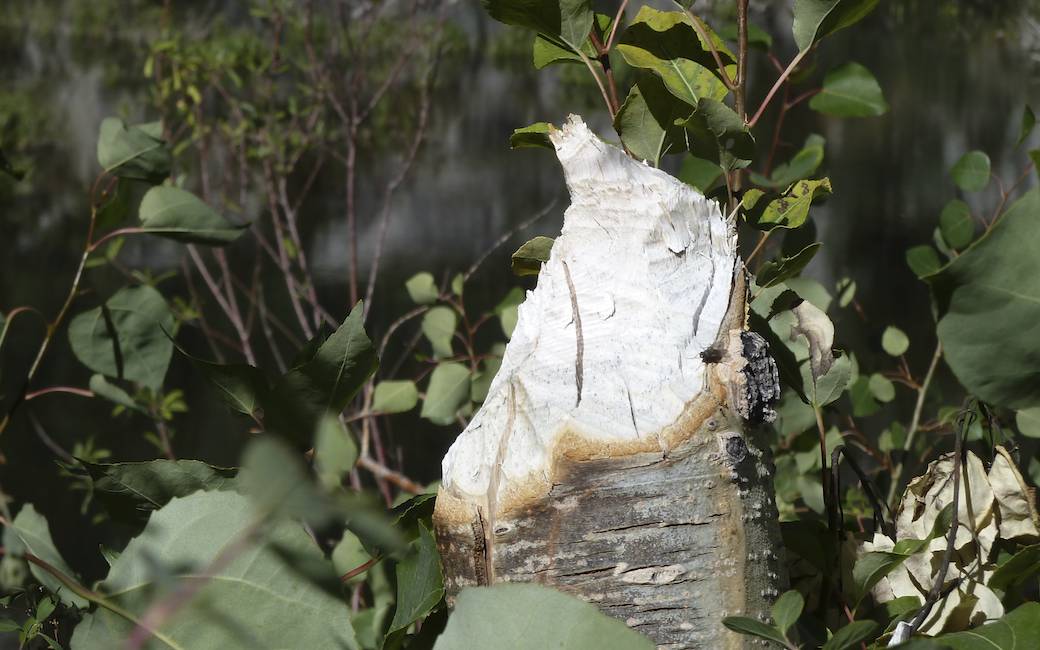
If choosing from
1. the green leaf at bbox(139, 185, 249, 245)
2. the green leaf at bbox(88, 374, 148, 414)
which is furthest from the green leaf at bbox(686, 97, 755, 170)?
the green leaf at bbox(88, 374, 148, 414)

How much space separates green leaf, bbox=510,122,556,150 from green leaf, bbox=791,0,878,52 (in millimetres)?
99

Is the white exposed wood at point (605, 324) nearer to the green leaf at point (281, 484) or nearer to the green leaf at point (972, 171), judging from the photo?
the green leaf at point (281, 484)

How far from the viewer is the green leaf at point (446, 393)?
2.01 feet

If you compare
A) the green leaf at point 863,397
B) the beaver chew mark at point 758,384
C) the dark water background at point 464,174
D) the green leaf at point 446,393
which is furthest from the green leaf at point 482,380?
the dark water background at point 464,174

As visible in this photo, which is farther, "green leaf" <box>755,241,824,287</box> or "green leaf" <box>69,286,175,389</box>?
"green leaf" <box>69,286,175,389</box>

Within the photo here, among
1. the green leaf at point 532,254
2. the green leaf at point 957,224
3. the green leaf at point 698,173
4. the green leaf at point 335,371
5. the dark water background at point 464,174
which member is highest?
the green leaf at point 698,173

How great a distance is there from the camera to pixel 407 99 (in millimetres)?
1834

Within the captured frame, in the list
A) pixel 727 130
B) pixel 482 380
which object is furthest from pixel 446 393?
pixel 727 130

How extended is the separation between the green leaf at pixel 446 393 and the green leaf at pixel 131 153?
236 mm

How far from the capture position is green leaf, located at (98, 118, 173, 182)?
0.46m

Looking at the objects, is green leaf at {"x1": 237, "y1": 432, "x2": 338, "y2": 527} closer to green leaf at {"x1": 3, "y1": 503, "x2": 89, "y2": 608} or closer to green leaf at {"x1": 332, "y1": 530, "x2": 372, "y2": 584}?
green leaf at {"x1": 3, "y1": 503, "x2": 89, "y2": 608}

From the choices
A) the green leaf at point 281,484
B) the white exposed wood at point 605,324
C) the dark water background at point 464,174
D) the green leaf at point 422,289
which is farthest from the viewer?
the dark water background at point 464,174

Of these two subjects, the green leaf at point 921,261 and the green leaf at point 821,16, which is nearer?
the green leaf at point 821,16

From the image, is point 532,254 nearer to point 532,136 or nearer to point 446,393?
point 532,136
